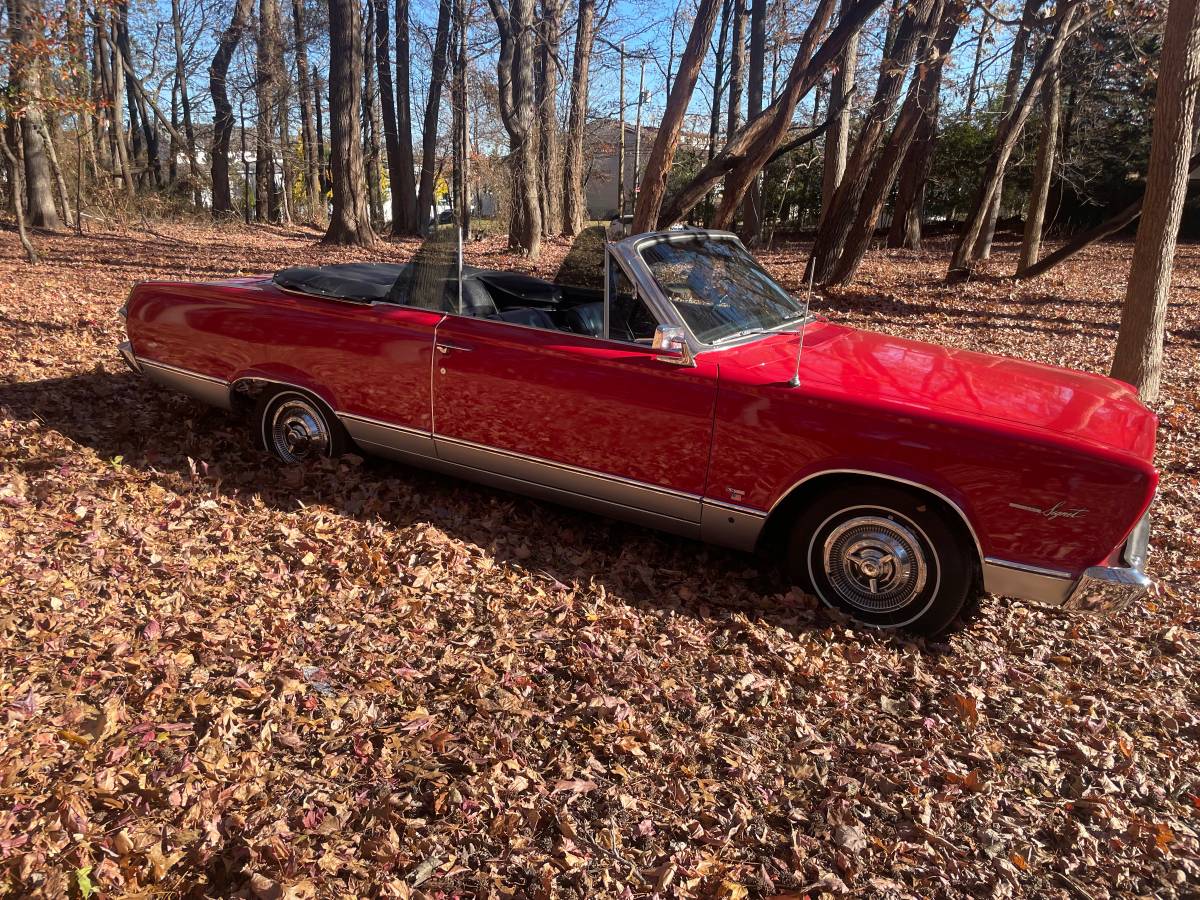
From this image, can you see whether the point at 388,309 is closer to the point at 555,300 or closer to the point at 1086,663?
the point at 555,300

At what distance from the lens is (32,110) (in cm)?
1273

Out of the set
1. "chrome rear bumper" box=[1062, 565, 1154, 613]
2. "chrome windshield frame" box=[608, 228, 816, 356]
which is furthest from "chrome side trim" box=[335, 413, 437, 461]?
"chrome rear bumper" box=[1062, 565, 1154, 613]

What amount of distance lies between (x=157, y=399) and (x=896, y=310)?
9.70 meters

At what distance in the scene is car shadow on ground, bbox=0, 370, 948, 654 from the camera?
3.83 metres

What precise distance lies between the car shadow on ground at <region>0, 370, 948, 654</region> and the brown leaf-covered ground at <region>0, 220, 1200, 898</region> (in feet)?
0.08

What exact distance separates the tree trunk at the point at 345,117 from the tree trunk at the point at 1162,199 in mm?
16060

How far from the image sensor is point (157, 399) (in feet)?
19.0

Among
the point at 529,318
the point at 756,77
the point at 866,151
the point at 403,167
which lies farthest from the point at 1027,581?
the point at 403,167

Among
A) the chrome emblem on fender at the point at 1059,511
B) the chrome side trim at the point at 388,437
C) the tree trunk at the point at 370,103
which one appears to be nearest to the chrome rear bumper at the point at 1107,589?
the chrome emblem on fender at the point at 1059,511

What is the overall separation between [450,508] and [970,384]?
9.08ft

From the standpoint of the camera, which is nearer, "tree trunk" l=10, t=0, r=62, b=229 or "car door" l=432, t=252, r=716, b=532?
"car door" l=432, t=252, r=716, b=532

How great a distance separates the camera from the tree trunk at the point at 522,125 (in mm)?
15797

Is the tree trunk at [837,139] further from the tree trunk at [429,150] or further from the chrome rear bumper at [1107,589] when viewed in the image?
the chrome rear bumper at [1107,589]

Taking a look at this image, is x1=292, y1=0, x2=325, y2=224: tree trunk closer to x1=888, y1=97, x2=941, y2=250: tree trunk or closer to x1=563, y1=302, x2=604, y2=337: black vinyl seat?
x1=888, y1=97, x2=941, y2=250: tree trunk
